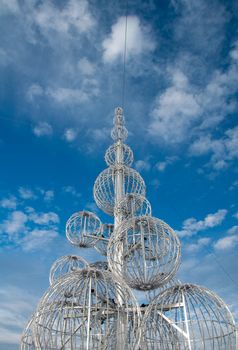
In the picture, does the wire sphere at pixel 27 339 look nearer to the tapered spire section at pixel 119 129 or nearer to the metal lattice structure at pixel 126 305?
the metal lattice structure at pixel 126 305

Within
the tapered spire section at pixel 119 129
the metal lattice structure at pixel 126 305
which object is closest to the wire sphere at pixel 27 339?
the metal lattice structure at pixel 126 305

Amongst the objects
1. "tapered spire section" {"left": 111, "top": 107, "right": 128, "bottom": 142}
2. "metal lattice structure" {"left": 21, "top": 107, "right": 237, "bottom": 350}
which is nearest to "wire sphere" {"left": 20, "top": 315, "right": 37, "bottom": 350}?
"metal lattice structure" {"left": 21, "top": 107, "right": 237, "bottom": 350}

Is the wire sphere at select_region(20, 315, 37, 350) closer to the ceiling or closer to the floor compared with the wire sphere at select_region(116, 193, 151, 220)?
closer to the floor

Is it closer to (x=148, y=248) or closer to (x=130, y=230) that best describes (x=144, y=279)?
(x=148, y=248)

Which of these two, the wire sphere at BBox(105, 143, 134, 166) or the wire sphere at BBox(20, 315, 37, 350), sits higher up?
the wire sphere at BBox(105, 143, 134, 166)

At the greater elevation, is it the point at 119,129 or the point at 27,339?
the point at 119,129

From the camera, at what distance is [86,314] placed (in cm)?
1066

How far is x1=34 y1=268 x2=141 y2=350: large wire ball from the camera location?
9828 millimetres

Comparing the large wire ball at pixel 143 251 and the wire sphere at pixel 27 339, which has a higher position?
the large wire ball at pixel 143 251

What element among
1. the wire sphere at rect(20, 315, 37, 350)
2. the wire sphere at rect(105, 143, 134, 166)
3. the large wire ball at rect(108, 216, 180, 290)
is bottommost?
the wire sphere at rect(20, 315, 37, 350)

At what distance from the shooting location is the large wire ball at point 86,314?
387 inches

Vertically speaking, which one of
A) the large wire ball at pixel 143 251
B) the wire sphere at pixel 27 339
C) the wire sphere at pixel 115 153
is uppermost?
the wire sphere at pixel 115 153

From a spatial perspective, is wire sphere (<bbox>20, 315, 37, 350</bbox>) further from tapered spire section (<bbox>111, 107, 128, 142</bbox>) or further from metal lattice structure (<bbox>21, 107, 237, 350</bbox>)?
tapered spire section (<bbox>111, 107, 128, 142</bbox>)

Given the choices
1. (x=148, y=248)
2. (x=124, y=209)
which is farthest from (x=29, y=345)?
(x=124, y=209)
